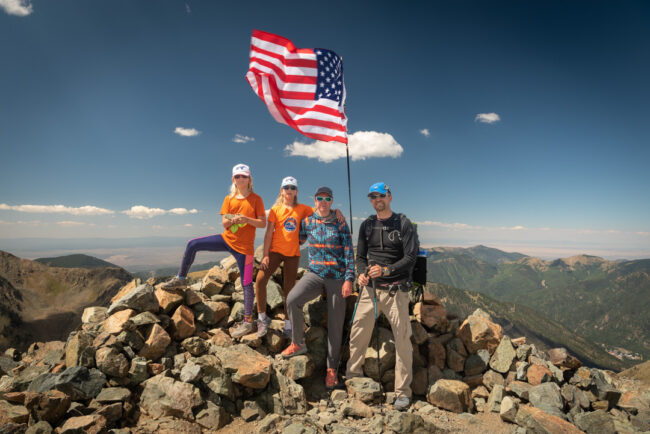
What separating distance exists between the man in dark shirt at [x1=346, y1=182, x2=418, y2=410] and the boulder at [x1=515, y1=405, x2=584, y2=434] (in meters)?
2.77

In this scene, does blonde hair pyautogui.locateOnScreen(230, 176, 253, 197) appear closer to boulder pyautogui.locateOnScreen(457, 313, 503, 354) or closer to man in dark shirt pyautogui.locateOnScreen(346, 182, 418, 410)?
man in dark shirt pyautogui.locateOnScreen(346, 182, 418, 410)

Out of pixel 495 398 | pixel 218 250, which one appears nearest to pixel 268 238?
pixel 218 250

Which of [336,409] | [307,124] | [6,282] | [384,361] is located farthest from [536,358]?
[6,282]

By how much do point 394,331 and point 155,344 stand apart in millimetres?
6273

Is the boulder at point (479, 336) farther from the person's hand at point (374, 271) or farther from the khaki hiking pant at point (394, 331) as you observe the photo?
the person's hand at point (374, 271)

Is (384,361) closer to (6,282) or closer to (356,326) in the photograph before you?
(356,326)

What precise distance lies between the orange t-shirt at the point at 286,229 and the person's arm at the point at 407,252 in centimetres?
268

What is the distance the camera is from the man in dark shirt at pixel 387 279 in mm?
7254

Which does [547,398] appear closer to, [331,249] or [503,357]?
[503,357]

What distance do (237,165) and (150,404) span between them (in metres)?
6.05

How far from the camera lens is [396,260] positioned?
7.41 m

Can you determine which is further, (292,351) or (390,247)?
(292,351)

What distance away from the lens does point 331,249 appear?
755 centimetres

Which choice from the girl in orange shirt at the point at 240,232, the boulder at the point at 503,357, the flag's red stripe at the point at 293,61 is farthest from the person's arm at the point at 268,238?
the boulder at the point at 503,357
